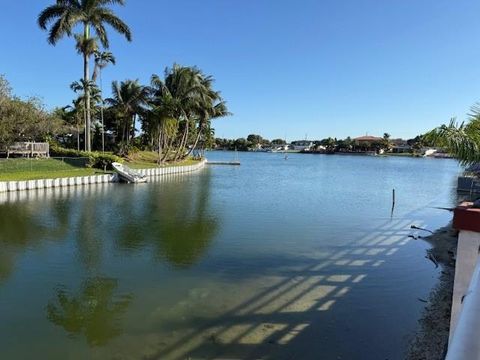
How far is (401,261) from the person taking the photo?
1402cm

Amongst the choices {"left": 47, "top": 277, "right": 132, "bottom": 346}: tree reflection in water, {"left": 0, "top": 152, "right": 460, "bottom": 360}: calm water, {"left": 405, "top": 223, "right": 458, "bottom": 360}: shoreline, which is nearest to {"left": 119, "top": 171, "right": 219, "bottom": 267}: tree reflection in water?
{"left": 0, "top": 152, "right": 460, "bottom": 360}: calm water

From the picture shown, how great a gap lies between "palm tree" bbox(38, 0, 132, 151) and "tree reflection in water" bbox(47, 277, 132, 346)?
114 feet

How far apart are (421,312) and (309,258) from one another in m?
4.78

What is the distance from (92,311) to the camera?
364 inches

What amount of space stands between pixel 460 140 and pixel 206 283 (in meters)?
6.94

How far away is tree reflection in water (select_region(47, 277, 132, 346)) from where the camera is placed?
8289 millimetres

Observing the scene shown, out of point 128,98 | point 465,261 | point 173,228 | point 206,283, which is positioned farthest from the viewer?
point 128,98

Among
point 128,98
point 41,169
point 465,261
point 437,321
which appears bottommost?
point 437,321

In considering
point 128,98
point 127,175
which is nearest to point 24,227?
point 127,175

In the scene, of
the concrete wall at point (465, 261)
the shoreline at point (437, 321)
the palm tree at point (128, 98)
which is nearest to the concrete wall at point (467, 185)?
the shoreline at point (437, 321)

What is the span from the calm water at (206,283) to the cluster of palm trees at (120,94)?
25.2 metres

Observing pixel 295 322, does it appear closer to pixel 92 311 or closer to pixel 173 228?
pixel 92 311

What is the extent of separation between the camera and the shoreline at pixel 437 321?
7.51 metres

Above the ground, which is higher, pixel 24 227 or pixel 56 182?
pixel 56 182
